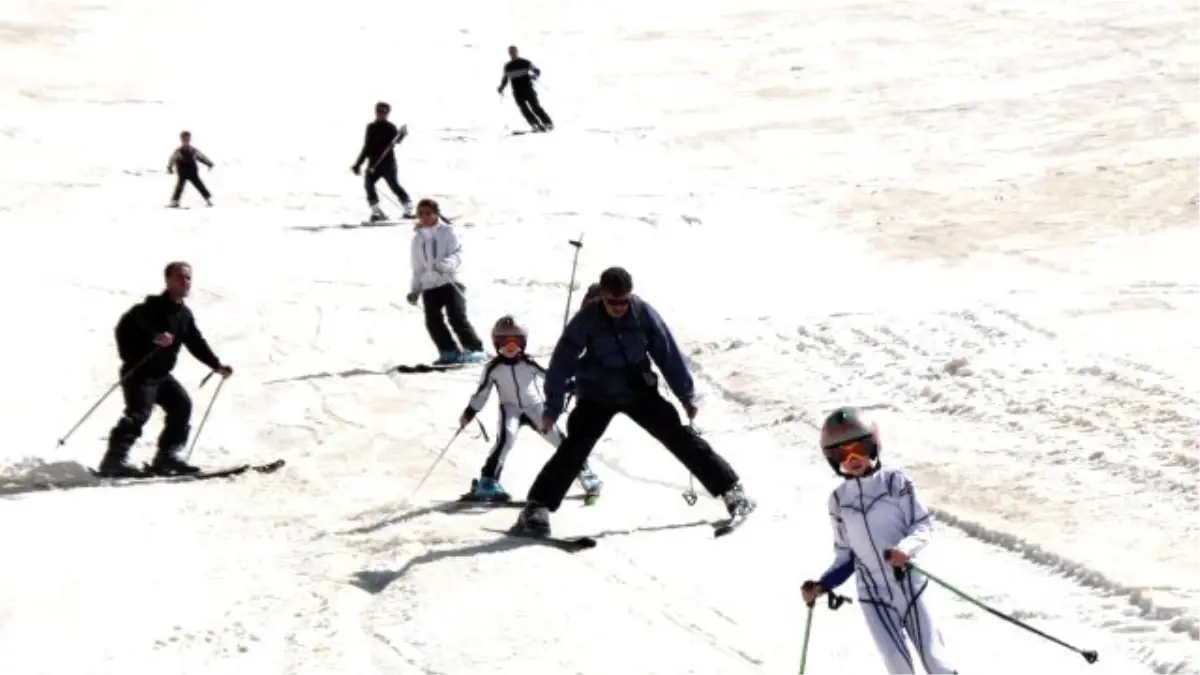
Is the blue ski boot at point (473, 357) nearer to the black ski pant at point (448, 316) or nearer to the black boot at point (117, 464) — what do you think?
the black ski pant at point (448, 316)

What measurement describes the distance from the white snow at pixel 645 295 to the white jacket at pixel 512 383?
0.72 meters

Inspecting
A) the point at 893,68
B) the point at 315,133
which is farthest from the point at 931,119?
the point at 315,133

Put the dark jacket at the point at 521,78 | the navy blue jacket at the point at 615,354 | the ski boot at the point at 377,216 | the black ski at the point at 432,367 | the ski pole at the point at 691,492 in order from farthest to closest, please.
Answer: the dark jacket at the point at 521,78 → the ski boot at the point at 377,216 → the black ski at the point at 432,367 → the ski pole at the point at 691,492 → the navy blue jacket at the point at 615,354

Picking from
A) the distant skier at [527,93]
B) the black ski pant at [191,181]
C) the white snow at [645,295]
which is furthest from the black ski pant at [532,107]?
the black ski pant at [191,181]

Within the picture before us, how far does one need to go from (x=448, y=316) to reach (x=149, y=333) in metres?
3.65

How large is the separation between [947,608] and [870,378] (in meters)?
5.16

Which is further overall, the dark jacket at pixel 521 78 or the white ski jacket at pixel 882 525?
the dark jacket at pixel 521 78

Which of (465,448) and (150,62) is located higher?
(150,62)

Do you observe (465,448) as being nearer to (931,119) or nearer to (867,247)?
(867,247)

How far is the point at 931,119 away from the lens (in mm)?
26719

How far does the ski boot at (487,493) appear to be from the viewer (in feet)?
35.5

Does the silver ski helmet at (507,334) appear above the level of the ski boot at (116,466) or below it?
above

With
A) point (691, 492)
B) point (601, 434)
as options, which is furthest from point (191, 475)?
point (691, 492)

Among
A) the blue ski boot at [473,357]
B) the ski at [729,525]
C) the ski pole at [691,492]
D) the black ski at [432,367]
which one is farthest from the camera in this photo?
the blue ski boot at [473,357]
